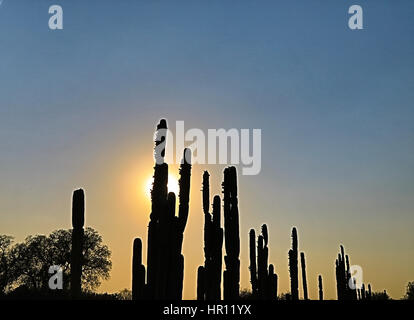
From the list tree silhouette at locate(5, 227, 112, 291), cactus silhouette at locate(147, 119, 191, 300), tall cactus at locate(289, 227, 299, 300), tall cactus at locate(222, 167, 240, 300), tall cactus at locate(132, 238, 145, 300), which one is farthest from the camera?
tree silhouette at locate(5, 227, 112, 291)

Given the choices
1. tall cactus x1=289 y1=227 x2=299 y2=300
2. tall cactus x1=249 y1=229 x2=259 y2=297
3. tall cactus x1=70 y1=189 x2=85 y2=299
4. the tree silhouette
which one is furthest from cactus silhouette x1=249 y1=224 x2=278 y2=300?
the tree silhouette

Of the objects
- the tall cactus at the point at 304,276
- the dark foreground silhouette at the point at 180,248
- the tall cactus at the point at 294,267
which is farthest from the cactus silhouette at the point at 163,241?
the tall cactus at the point at 304,276

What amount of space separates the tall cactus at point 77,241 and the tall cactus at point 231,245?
506cm

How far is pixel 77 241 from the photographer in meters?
16.2

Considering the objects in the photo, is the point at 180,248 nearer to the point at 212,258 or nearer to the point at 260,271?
the point at 212,258

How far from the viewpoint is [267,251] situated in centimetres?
2489

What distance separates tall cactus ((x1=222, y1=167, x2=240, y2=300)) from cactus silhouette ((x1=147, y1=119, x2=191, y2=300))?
2213 millimetres

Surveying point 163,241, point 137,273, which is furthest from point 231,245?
point 163,241

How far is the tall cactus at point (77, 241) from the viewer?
16.1 meters

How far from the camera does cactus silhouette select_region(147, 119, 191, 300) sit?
16.3 m

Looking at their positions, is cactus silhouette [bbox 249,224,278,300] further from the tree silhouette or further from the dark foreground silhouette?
the tree silhouette
